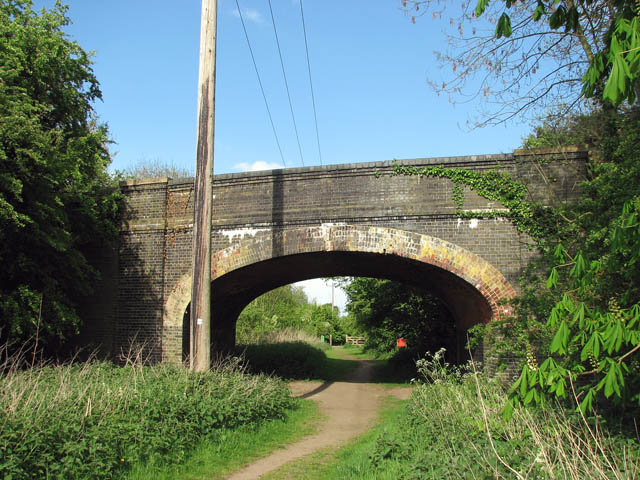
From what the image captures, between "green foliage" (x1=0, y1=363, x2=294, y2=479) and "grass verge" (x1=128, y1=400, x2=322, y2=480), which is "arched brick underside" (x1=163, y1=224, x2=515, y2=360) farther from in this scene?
"grass verge" (x1=128, y1=400, x2=322, y2=480)

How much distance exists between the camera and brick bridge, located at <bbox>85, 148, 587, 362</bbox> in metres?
10.0

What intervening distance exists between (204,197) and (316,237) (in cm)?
280

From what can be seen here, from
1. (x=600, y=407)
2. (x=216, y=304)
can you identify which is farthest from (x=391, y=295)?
(x=600, y=407)

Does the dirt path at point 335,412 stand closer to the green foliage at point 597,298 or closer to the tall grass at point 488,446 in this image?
the tall grass at point 488,446

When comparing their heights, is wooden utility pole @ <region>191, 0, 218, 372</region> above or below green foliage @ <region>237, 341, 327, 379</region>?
above

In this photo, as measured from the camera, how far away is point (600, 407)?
706cm

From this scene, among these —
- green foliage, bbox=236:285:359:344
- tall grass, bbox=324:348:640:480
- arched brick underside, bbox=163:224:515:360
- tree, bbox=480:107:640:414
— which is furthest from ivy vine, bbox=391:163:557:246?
green foliage, bbox=236:285:359:344

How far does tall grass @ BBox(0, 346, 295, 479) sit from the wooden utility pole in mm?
674

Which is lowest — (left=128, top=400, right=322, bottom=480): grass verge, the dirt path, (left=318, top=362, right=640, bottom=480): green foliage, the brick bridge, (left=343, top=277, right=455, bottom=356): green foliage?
the dirt path

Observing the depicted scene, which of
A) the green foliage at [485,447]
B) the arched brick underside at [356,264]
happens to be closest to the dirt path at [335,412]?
the green foliage at [485,447]

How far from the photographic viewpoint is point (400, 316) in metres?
18.0

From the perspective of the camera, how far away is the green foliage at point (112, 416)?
491 cm

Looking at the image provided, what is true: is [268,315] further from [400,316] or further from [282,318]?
[400,316]

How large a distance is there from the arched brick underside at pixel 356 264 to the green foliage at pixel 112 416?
9.80ft
